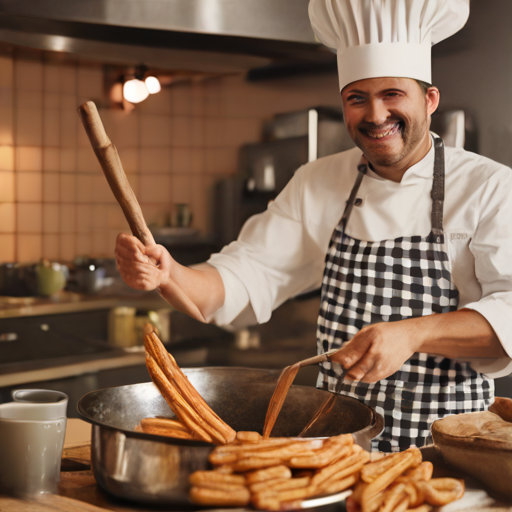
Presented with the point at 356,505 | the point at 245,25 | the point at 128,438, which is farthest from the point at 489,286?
the point at 245,25

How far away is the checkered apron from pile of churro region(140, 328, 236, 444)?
1.78 feet

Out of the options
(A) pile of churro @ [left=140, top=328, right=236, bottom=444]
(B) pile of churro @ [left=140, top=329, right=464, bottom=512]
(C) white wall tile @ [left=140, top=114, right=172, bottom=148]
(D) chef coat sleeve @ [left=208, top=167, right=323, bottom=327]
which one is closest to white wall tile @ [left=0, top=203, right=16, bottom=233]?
(C) white wall tile @ [left=140, top=114, right=172, bottom=148]

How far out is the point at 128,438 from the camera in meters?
0.78

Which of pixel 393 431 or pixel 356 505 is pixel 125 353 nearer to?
pixel 393 431

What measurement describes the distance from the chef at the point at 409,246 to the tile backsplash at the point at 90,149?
1.15m

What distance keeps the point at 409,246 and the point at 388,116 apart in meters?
0.30

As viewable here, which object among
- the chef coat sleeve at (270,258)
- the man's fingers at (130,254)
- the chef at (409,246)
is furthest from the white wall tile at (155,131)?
the man's fingers at (130,254)

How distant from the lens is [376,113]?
136 cm

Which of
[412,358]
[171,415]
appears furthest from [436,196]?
[171,415]

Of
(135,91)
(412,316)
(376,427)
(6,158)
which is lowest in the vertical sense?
(376,427)

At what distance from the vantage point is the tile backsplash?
2.46 m

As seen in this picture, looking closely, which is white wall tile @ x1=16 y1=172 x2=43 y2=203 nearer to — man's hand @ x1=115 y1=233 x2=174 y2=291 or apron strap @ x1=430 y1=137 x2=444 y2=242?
man's hand @ x1=115 y1=233 x2=174 y2=291

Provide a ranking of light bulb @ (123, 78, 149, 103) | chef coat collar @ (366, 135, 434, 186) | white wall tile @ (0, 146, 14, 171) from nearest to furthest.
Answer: chef coat collar @ (366, 135, 434, 186) < white wall tile @ (0, 146, 14, 171) < light bulb @ (123, 78, 149, 103)

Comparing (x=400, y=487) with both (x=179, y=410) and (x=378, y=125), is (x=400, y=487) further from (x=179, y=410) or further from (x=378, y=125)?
(x=378, y=125)
